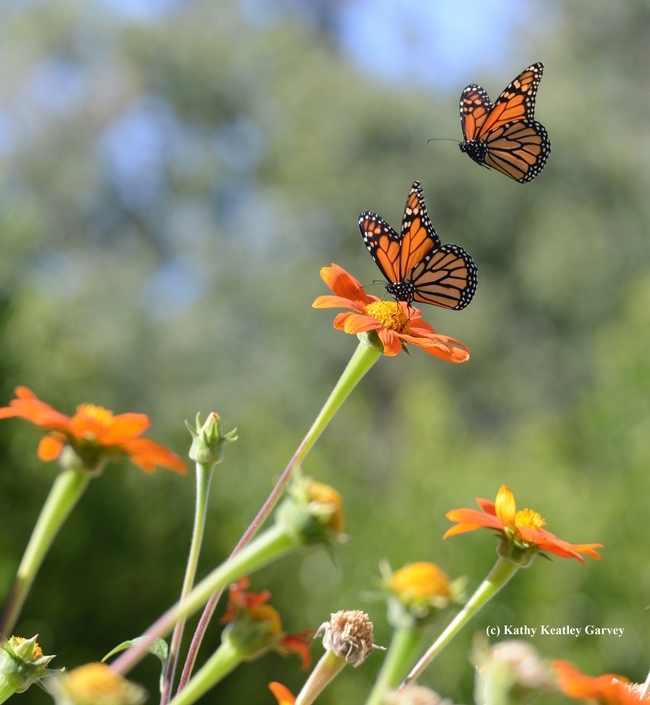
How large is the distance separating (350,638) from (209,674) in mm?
291

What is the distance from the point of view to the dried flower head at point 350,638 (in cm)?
85

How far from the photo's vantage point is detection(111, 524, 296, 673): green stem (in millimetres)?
526

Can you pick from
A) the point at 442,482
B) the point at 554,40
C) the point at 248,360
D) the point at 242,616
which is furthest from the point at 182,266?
the point at 242,616

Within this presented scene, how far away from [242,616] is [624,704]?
0.29m

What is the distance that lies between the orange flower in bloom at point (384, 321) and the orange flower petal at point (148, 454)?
0.31 meters

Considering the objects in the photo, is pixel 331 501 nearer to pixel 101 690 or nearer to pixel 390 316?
pixel 101 690

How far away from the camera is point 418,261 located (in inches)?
65.4

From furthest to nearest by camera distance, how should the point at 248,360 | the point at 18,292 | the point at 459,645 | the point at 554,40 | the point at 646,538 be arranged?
the point at 554,40
the point at 248,360
the point at 646,538
the point at 459,645
the point at 18,292

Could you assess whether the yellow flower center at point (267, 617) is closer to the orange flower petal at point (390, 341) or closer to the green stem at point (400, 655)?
the green stem at point (400, 655)

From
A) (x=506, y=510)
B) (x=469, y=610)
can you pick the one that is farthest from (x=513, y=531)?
(x=469, y=610)

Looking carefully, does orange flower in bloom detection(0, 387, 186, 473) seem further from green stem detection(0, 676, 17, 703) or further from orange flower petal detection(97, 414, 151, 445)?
green stem detection(0, 676, 17, 703)

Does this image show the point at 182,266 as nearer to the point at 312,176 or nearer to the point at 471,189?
the point at 312,176

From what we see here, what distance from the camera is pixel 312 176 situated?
1593 centimetres

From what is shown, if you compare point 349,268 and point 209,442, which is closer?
point 209,442
